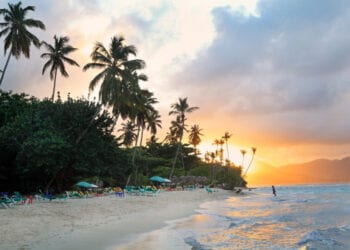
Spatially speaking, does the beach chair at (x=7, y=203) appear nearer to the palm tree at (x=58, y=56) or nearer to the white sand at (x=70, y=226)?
the white sand at (x=70, y=226)

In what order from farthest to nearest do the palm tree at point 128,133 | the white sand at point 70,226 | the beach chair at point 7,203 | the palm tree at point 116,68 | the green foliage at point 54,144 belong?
1. the palm tree at point 128,133
2. the palm tree at point 116,68
3. the green foliage at point 54,144
4. the beach chair at point 7,203
5. the white sand at point 70,226

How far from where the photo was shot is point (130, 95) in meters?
35.9

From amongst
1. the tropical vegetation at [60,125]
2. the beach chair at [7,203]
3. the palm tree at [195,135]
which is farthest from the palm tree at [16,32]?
the palm tree at [195,135]

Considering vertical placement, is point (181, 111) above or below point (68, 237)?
above

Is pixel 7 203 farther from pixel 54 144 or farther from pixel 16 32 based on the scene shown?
pixel 16 32

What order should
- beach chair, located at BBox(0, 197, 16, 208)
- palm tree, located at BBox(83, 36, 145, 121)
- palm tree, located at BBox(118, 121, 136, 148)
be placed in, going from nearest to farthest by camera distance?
beach chair, located at BBox(0, 197, 16, 208), palm tree, located at BBox(83, 36, 145, 121), palm tree, located at BBox(118, 121, 136, 148)

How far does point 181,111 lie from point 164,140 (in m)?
29.4

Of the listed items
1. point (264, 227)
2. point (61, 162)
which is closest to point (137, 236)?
point (264, 227)

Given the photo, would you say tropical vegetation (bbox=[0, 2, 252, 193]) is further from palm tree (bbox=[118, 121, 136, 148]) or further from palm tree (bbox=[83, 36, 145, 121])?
palm tree (bbox=[118, 121, 136, 148])

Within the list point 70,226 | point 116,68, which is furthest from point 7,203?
point 116,68

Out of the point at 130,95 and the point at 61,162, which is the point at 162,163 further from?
the point at 61,162

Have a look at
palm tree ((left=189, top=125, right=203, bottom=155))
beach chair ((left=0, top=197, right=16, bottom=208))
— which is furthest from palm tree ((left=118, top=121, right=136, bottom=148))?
beach chair ((left=0, top=197, right=16, bottom=208))

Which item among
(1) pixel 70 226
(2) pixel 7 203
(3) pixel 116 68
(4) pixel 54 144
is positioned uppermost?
(3) pixel 116 68

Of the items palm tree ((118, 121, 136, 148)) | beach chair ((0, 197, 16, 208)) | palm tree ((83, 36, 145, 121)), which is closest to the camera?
beach chair ((0, 197, 16, 208))
